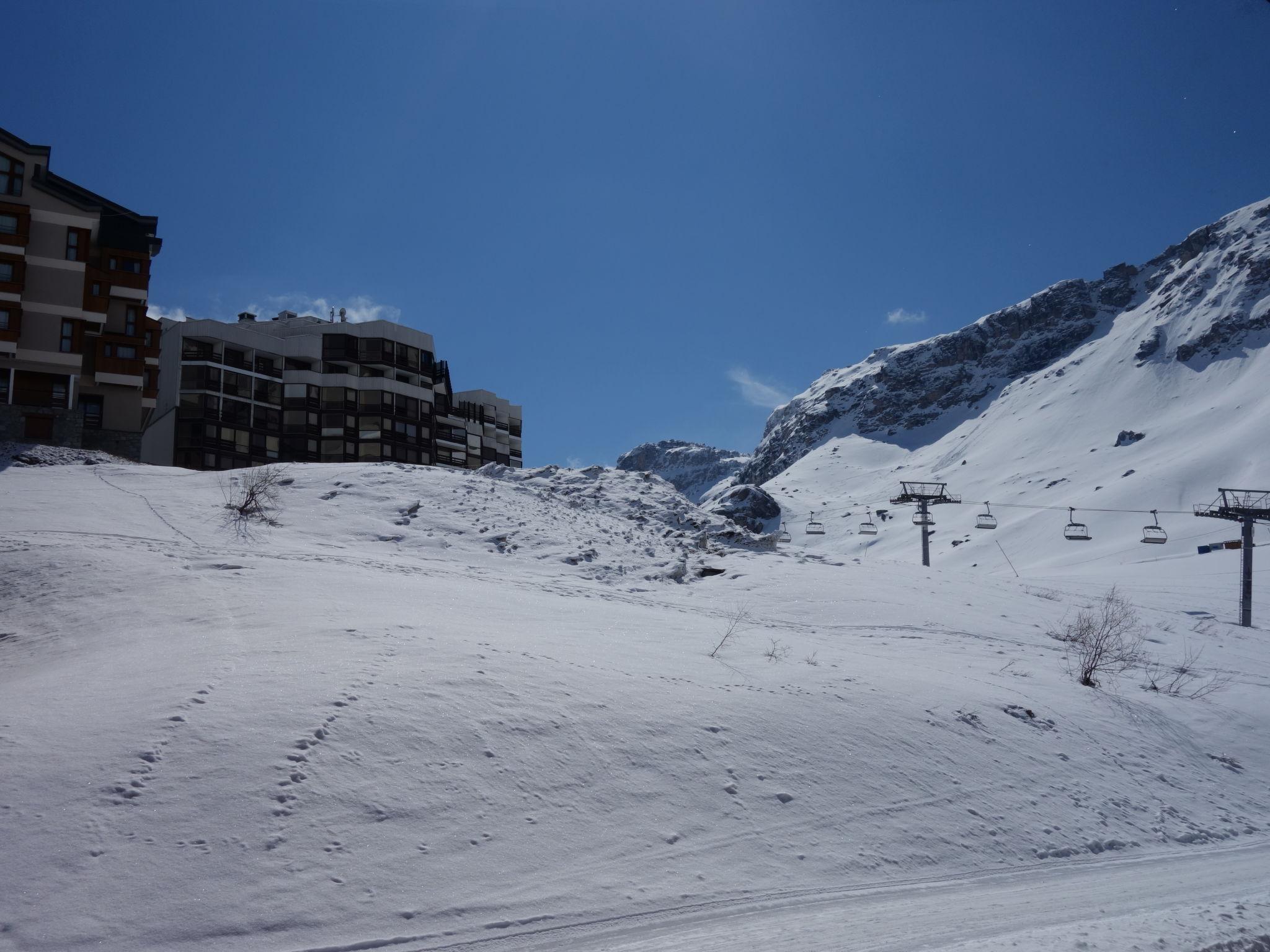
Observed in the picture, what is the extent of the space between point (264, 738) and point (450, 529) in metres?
16.0

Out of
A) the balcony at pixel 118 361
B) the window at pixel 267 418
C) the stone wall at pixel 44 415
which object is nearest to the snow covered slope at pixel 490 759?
the stone wall at pixel 44 415

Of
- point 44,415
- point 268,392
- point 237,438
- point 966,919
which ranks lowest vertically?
point 966,919

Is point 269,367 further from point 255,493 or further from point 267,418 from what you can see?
point 255,493

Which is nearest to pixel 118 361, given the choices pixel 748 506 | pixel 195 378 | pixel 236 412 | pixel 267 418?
pixel 195 378

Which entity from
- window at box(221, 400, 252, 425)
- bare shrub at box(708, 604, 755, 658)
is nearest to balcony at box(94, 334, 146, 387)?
window at box(221, 400, 252, 425)

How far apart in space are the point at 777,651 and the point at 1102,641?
6.89 m

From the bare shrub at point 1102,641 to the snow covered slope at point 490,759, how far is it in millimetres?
496

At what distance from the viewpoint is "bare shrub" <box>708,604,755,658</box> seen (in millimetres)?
12898

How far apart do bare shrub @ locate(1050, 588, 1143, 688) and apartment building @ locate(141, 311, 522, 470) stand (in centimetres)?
5434

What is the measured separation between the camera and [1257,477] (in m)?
104

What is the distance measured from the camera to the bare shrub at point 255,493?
20.8m

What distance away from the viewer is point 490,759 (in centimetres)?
728

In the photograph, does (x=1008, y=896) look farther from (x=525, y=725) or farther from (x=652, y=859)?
(x=525, y=725)

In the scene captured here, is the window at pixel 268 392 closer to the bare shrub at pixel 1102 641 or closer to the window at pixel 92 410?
the window at pixel 92 410
